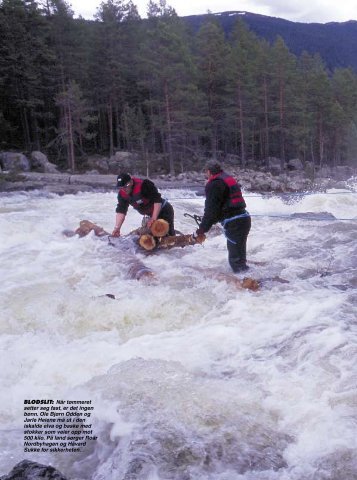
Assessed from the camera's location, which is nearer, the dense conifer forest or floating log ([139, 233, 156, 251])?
floating log ([139, 233, 156, 251])

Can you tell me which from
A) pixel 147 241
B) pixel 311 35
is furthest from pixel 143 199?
pixel 311 35

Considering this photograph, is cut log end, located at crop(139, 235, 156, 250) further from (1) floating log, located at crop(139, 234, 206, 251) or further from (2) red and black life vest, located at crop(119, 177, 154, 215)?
(2) red and black life vest, located at crop(119, 177, 154, 215)

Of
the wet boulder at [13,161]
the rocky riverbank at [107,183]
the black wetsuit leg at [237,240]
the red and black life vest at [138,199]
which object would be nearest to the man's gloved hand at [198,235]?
the black wetsuit leg at [237,240]

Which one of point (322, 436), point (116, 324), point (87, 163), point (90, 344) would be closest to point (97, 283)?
point (116, 324)

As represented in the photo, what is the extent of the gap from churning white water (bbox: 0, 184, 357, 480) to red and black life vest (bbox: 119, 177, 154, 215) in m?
0.85

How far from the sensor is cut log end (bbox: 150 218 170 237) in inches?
305

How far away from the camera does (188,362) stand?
13.7 ft

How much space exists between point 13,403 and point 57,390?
0.36 m

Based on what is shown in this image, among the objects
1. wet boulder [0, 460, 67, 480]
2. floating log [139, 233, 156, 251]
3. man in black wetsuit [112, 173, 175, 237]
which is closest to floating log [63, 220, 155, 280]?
floating log [139, 233, 156, 251]

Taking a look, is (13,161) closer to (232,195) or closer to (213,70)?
(213,70)

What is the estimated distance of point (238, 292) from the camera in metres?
5.79

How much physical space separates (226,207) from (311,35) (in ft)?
665

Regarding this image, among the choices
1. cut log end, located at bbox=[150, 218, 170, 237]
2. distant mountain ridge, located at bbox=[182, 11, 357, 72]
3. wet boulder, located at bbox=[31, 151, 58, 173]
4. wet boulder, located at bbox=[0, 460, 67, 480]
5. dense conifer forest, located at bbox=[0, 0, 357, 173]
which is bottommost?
wet boulder, located at bbox=[0, 460, 67, 480]

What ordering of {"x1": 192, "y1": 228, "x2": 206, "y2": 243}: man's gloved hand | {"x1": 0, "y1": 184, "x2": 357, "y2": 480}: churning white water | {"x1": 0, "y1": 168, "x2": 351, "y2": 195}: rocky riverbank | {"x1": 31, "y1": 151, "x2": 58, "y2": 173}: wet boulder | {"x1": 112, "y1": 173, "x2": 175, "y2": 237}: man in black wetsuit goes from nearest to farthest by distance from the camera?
{"x1": 0, "y1": 184, "x2": 357, "y2": 480}: churning white water < {"x1": 192, "y1": 228, "x2": 206, "y2": 243}: man's gloved hand < {"x1": 112, "y1": 173, "x2": 175, "y2": 237}: man in black wetsuit < {"x1": 0, "y1": 168, "x2": 351, "y2": 195}: rocky riverbank < {"x1": 31, "y1": 151, "x2": 58, "y2": 173}: wet boulder
